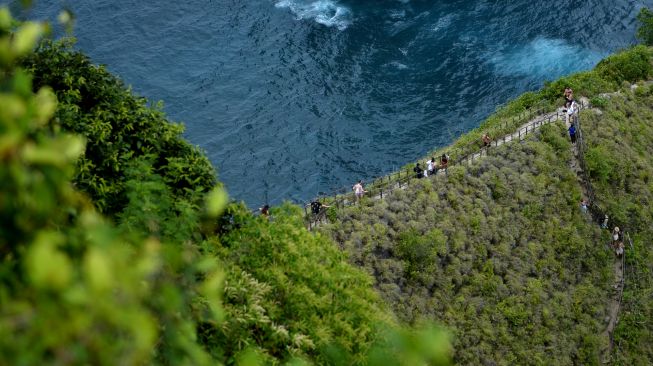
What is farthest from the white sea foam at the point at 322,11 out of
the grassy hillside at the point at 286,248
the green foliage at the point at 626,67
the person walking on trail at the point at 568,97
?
the person walking on trail at the point at 568,97

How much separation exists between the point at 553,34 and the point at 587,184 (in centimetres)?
2911

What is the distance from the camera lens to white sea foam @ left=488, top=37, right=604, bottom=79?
2468 inches

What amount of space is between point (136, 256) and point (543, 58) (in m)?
62.8

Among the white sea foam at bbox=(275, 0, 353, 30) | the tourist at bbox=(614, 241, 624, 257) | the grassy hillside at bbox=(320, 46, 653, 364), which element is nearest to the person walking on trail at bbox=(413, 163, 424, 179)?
the grassy hillside at bbox=(320, 46, 653, 364)

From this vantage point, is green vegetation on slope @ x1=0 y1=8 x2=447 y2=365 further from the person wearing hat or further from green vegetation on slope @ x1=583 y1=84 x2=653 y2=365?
the person wearing hat

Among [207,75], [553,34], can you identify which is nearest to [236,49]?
[207,75]

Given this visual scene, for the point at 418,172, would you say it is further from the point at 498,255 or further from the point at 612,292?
the point at 612,292

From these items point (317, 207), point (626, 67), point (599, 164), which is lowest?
point (317, 207)

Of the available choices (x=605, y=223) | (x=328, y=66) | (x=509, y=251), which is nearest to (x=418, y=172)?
(x=509, y=251)

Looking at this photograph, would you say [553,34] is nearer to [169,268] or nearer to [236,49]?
[236,49]

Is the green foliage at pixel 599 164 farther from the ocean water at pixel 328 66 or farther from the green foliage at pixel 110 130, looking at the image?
the green foliage at pixel 110 130

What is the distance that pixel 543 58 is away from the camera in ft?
210

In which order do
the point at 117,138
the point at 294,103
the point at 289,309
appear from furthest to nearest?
the point at 294,103
the point at 117,138
the point at 289,309

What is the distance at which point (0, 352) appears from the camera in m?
5.24
